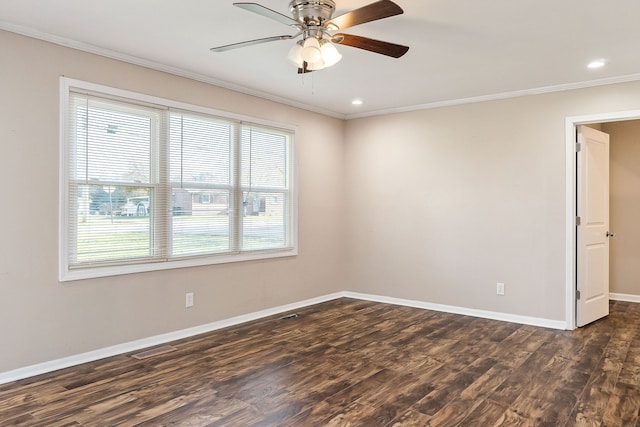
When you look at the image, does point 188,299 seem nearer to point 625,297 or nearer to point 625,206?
point 625,297

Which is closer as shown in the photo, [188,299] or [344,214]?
[188,299]

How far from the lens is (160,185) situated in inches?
157

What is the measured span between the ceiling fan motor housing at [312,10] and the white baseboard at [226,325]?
301 cm

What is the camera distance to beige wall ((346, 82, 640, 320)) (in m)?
4.53

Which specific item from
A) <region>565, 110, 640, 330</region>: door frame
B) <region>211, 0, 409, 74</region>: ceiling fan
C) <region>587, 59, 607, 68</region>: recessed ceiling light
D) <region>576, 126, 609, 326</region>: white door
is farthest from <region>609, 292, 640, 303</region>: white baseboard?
<region>211, 0, 409, 74</region>: ceiling fan

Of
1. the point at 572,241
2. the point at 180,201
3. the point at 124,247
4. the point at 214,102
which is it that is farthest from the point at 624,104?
the point at 124,247

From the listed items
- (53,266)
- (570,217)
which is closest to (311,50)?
(53,266)

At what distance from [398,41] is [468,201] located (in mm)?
2417

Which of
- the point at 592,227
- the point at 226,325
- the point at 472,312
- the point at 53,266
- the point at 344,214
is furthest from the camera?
the point at 344,214

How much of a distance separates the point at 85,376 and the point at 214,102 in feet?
9.00

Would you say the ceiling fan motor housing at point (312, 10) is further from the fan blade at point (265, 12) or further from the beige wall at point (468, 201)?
the beige wall at point (468, 201)

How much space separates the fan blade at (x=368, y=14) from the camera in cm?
221

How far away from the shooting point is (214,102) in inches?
174

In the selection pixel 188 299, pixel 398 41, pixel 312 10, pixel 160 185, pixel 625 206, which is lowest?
pixel 188 299
